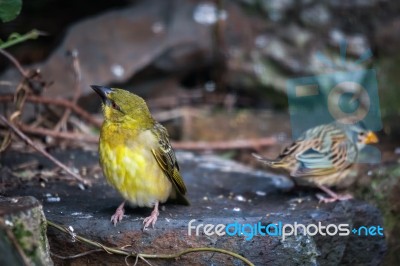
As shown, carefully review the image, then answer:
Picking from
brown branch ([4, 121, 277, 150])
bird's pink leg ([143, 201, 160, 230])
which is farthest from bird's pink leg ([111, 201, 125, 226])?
brown branch ([4, 121, 277, 150])

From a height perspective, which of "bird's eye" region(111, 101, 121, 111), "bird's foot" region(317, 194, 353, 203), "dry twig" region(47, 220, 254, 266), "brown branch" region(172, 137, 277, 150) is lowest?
"dry twig" region(47, 220, 254, 266)

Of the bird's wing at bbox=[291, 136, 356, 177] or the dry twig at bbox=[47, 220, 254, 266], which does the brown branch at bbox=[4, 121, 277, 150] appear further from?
the dry twig at bbox=[47, 220, 254, 266]

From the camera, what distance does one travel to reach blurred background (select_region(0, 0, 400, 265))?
7.07 metres

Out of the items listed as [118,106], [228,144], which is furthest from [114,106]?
[228,144]

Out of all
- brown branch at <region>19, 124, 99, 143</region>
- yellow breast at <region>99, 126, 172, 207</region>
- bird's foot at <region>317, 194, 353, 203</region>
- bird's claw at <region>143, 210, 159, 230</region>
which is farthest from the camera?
brown branch at <region>19, 124, 99, 143</region>

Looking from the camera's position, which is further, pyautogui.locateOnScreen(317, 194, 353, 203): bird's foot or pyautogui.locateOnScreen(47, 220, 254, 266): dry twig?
pyautogui.locateOnScreen(317, 194, 353, 203): bird's foot

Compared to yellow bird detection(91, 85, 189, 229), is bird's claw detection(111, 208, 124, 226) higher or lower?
lower

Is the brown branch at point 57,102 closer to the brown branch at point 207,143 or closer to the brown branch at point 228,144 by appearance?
the brown branch at point 207,143

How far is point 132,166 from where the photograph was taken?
4195 millimetres

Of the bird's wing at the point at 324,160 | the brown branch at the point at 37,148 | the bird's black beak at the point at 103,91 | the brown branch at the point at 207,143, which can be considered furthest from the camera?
the brown branch at the point at 207,143

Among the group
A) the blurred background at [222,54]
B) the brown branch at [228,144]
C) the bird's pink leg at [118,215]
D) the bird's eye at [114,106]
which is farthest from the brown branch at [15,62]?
the brown branch at [228,144]

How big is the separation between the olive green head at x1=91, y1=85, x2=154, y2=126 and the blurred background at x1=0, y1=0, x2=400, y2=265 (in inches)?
97.1

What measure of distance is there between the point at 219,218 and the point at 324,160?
4.17 ft

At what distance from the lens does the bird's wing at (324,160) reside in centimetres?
508
